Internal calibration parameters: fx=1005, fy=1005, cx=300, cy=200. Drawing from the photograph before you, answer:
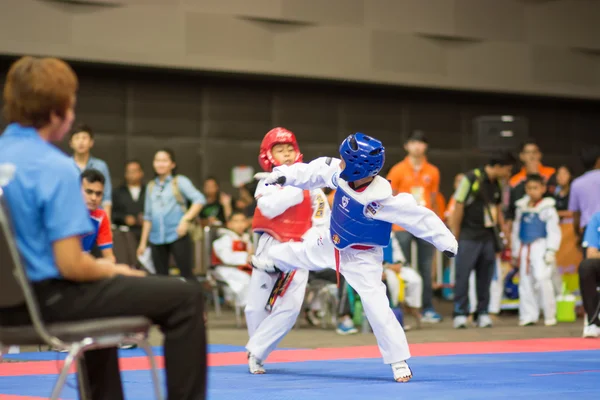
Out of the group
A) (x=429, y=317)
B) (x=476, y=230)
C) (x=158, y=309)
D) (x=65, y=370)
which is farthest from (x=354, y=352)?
(x=65, y=370)

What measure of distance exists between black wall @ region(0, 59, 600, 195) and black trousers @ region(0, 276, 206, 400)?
11.1 metres

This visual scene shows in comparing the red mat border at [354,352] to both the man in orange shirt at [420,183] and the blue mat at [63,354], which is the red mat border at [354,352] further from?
the man in orange shirt at [420,183]

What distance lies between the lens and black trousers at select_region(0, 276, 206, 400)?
3.19 meters

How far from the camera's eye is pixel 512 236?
36.8 ft

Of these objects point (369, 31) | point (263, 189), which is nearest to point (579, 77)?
point (369, 31)

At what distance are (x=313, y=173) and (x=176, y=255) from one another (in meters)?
3.79

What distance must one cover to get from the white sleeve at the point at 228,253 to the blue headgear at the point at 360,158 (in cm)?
519

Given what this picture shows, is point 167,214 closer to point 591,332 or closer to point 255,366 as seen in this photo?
point 255,366

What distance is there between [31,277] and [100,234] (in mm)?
2970

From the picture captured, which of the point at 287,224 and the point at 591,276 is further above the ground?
the point at 287,224

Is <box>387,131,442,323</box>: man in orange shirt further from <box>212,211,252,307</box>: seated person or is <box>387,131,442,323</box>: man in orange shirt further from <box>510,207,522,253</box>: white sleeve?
<box>212,211,252,307</box>: seated person

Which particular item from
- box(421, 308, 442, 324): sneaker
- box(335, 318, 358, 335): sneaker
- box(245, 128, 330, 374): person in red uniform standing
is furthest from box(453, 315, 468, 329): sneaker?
box(245, 128, 330, 374): person in red uniform standing

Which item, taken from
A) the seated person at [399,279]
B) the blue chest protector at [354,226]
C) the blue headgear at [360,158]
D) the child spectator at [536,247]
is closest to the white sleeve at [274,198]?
the blue chest protector at [354,226]

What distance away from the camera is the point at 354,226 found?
5.78 meters
